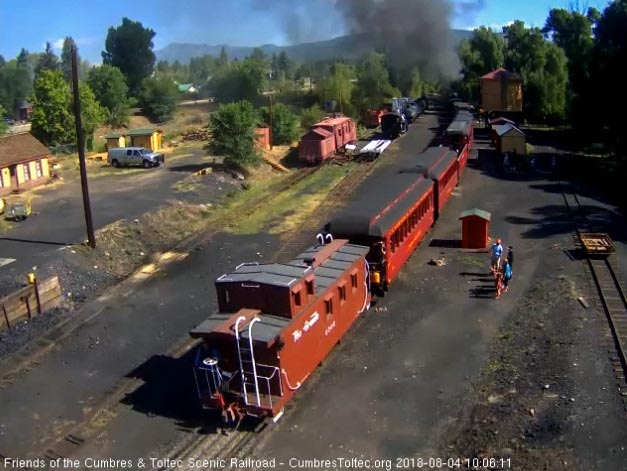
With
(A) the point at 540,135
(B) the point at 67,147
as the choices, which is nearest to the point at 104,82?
(B) the point at 67,147

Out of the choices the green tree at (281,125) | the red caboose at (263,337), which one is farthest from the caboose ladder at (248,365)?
the green tree at (281,125)

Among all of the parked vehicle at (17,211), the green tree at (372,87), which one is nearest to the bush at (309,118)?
the green tree at (372,87)

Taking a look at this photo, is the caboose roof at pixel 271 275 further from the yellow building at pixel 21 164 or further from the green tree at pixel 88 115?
the green tree at pixel 88 115

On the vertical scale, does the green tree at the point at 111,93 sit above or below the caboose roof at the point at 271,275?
above

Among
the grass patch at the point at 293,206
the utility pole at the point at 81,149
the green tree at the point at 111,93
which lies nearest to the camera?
the utility pole at the point at 81,149

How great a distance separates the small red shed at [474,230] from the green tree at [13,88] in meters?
101

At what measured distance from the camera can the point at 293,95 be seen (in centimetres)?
8662

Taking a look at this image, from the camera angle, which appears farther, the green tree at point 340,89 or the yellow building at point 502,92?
the green tree at point 340,89

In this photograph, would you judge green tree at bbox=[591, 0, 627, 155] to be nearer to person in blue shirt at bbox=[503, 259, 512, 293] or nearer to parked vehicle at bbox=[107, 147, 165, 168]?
person in blue shirt at bbox=[503, 259, 512, 293]

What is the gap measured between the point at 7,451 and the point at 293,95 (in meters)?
77.2

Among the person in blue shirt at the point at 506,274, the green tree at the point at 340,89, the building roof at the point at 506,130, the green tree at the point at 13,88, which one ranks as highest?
the green tree at the point at 13,88

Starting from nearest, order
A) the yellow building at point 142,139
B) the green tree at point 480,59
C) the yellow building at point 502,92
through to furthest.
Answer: the yellow building at point 142,139 < the yellow building at point 502,92 < the green tree at point 480,59

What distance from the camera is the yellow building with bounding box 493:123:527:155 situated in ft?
144

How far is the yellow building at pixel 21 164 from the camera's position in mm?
36375
